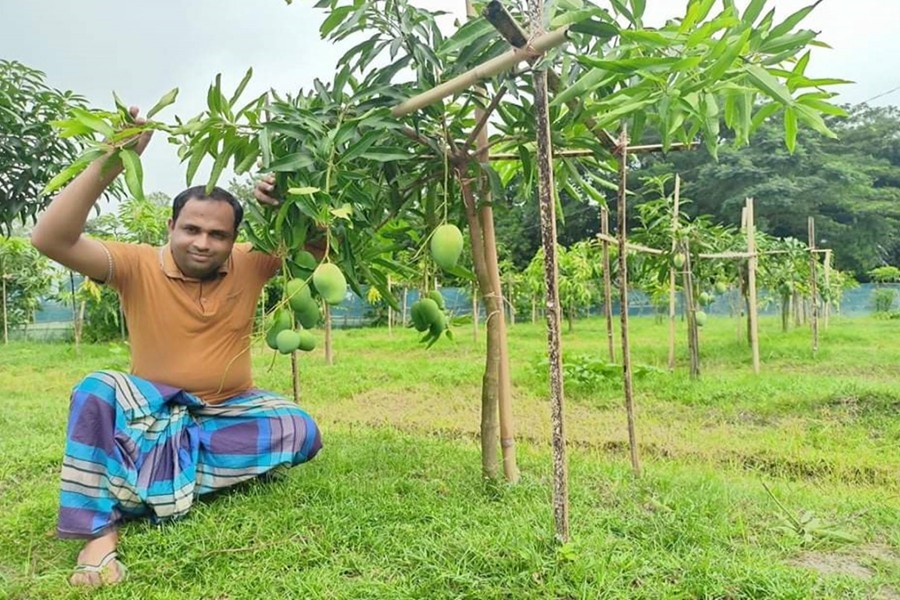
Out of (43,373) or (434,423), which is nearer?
(434,423)

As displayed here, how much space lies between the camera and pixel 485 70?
158 cm

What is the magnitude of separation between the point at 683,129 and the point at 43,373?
25.3ft

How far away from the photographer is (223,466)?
2275mm

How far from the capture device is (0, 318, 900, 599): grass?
1.62m

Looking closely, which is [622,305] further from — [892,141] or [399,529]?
[892,141]

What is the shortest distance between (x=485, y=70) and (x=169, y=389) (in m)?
1.46

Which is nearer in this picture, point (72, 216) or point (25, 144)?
point (72, 216)

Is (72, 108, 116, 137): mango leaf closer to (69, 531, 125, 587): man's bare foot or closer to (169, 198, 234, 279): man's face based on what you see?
(169, 198, 234, 279): man's face

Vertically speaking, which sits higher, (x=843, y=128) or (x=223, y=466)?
(x=843, y=128)

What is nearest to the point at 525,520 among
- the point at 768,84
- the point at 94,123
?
the point at 768,84

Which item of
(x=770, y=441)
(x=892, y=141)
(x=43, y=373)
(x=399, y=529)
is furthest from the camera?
(x=892, y=141)

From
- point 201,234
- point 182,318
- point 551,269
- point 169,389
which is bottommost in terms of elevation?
point 169,389

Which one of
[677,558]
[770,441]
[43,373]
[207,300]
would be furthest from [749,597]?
[43,373]

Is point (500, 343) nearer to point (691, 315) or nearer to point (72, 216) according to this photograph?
point (72, 216)
